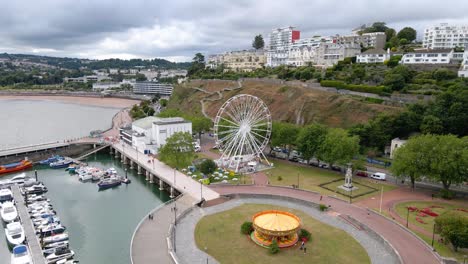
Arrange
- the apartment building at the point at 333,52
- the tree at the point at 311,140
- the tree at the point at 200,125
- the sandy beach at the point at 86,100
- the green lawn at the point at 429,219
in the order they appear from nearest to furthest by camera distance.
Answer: the green lawn at the point at 429,219
the tree at the point at 311,140
the tree at the point at 200,125
the apartment building at the point at 333,52
the sandy beach at the point at 86,100

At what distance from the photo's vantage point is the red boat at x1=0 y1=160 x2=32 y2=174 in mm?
59025

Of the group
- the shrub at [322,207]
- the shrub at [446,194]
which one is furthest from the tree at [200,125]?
the shrub at [446,194]

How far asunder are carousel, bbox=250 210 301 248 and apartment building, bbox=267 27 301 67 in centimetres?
10963

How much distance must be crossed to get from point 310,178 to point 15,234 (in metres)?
37.9

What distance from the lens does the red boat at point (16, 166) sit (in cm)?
5903

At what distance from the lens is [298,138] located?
182ft

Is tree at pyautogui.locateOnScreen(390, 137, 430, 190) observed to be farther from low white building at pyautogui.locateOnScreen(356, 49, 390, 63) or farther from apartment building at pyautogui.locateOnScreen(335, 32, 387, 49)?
apartment building at pyautogui.locateOnScreen(335, 32, 387, 49)

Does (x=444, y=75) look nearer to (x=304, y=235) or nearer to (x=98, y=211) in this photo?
(x=304, y=235)

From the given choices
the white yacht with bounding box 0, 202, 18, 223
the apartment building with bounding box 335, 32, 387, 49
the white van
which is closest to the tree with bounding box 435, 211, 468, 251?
the white van

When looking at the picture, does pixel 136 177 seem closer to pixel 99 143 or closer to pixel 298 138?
pixel 99 143

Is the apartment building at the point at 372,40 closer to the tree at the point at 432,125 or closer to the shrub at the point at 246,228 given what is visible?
the tree at the point at 432,125

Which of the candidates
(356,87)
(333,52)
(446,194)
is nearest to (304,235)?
(446,194)

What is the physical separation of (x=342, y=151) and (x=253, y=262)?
27330 millimetres

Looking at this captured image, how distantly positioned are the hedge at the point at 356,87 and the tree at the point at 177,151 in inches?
1711
